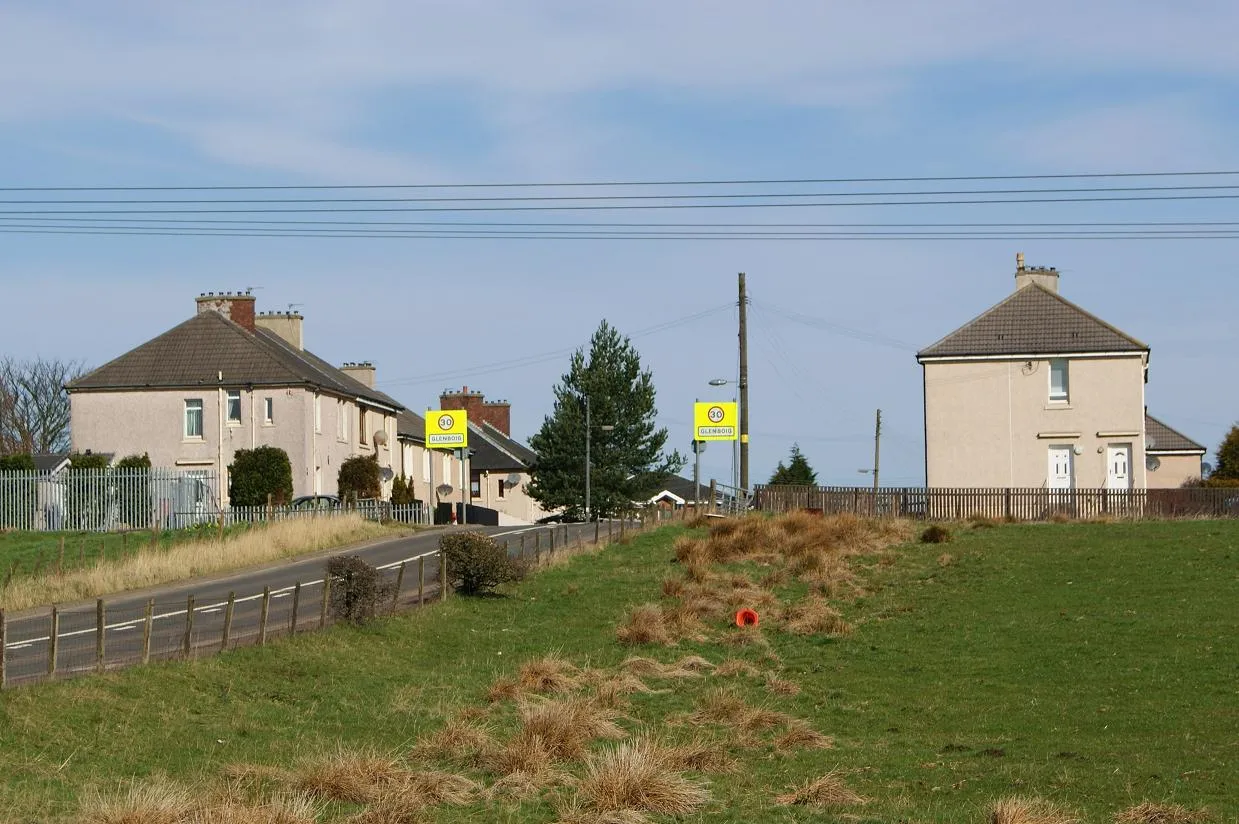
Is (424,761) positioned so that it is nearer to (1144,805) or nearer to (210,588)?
(1144,805)

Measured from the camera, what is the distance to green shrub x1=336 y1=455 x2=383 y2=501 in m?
60.4

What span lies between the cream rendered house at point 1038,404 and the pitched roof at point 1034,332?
40mm

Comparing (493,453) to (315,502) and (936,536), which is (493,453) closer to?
(315,502)

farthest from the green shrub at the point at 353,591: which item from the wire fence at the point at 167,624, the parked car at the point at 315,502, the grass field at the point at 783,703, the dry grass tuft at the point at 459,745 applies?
the parked car at the point at 315,502

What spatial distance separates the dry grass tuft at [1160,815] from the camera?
12.3 metres

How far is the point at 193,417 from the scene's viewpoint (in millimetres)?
58750

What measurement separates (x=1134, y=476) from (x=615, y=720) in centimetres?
3848

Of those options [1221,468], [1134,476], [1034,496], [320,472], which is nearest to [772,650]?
[1034,496]

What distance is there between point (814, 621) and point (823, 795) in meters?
13.3

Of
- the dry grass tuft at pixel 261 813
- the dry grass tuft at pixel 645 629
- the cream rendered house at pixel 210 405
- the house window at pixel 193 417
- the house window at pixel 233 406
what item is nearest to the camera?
the dry grass tuft at pixel 261 813

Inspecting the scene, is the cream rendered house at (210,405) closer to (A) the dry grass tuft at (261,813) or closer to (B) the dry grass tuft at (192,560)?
(B) the dry grass tuft at (192,560)

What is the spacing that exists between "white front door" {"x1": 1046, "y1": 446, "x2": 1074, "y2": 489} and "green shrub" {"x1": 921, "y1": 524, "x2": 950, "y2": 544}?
50.8 feet

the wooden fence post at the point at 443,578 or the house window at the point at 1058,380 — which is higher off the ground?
→ the house window at the point at 1058,380

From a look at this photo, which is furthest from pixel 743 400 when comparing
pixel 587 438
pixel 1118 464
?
pixel 587 438
